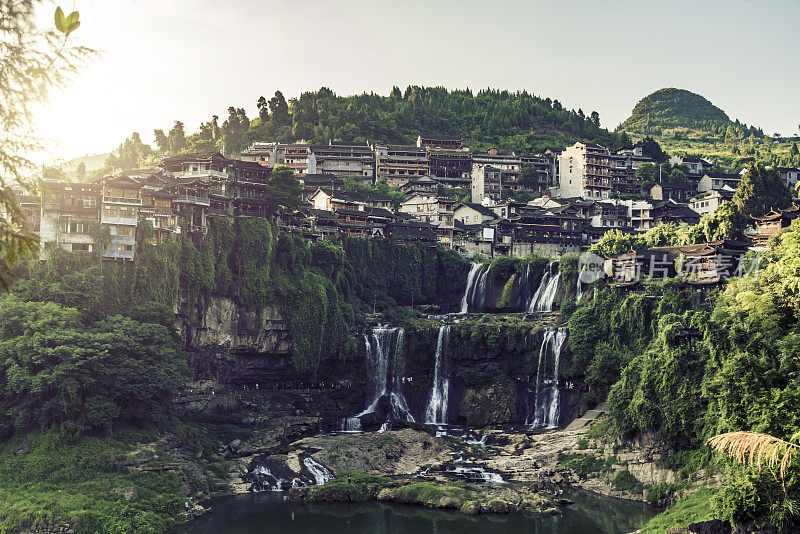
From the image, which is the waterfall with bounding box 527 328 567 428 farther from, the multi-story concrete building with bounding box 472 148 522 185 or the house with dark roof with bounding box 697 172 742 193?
the house with dark roof with bounding box 697 172 742 193

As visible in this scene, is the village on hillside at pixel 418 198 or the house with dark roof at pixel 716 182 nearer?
the village on hillside at pixel 418 198

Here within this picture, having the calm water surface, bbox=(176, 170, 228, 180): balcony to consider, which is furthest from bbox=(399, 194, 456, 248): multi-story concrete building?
the calm water surface

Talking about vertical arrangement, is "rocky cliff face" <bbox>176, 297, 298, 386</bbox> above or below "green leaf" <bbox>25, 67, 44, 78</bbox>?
below

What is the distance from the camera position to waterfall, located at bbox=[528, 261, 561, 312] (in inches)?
2837

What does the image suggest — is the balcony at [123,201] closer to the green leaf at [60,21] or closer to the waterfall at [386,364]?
the waterfall at [386,364]

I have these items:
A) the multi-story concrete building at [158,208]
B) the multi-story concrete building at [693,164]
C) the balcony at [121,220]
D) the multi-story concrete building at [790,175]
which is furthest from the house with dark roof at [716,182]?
the balcony at [121,220]

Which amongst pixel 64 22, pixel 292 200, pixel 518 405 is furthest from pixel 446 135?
pixel 64 22

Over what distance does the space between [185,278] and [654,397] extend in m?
36.8

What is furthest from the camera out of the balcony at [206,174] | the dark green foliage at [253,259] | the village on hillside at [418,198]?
the balcony at [206,174]

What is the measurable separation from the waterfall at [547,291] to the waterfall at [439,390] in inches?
465

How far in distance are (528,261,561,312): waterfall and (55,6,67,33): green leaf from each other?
66563mm

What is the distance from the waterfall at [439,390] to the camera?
6366 centimetres

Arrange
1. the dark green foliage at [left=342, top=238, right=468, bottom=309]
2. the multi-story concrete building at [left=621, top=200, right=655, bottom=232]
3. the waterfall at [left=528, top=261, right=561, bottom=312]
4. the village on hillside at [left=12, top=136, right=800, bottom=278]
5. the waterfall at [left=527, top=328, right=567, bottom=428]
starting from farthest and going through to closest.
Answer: the multi-story concrete building at [left=621, top=200, right=655, bottom=232], the dark green foliage at [left=342, top=238, right=468, bottom=309], the waterfall at [left=528, top=261, right=561, bottom=312], the waterfall at [left=527, top=328, right=567, bottom=428], the village on hillside at [left=12, top=136, right=800, bottom=278]

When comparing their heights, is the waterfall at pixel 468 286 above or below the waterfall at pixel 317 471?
above
